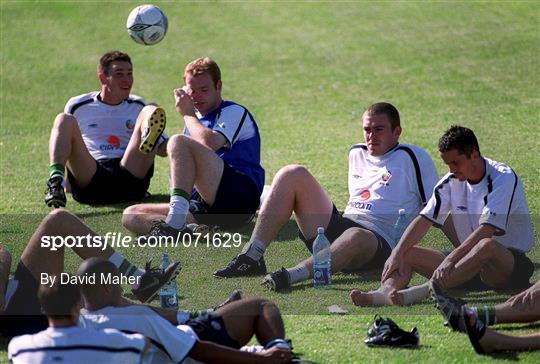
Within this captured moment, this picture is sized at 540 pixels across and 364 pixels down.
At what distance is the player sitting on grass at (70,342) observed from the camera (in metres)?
6.72

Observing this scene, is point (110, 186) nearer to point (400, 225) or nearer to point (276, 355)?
point (400, 225)

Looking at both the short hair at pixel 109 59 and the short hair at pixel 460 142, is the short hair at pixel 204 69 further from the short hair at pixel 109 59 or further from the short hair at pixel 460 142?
the short hair at pixel 460 142

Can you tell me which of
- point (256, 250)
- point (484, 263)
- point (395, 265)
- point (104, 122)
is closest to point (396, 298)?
point (395, 265)

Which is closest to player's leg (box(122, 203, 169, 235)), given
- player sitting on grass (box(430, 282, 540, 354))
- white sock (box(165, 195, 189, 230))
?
white sock (box(165, 195, 189, 230))

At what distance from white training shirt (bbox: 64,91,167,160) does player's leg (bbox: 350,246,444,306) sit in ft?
17.9

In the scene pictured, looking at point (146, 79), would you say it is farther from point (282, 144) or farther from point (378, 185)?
point (378, 185)

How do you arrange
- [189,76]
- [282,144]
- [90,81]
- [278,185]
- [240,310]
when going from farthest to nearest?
[90,81] < [282,144] < [189,76] < [278,185] < [240,310]

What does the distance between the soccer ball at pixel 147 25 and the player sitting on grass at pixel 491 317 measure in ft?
26.3

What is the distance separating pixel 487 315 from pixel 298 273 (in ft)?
7.11

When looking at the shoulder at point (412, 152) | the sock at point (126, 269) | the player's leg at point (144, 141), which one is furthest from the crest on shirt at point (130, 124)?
the sock at point (126, 269)

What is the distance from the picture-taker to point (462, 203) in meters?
9.87

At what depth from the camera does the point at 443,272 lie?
9297 millimetres

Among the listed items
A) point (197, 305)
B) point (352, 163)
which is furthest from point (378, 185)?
point (197, 305)

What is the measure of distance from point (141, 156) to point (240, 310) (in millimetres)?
6223
